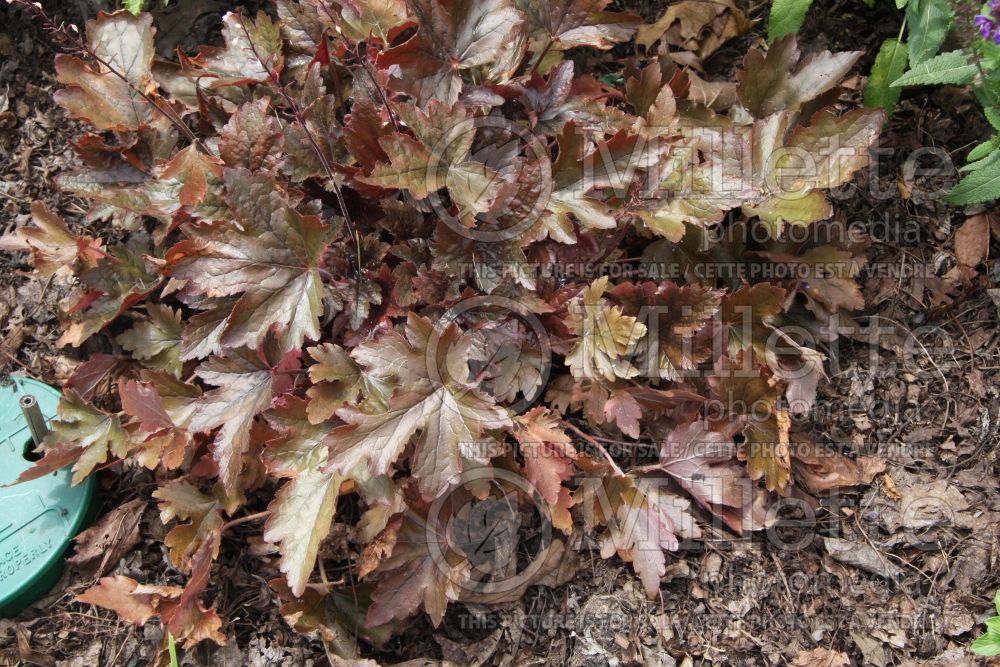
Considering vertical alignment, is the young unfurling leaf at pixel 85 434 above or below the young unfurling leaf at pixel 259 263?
below

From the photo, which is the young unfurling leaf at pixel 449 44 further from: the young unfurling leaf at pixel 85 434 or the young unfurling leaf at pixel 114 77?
the young unfurling leaf at pixel 85 434

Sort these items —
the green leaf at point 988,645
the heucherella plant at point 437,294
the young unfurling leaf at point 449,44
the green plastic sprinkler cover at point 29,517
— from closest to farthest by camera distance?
1. the green leaf at point 988,645
2. the heucherella plant at point 437,294
3. the young unfurling leaf at point 449,44
4. the green plastic sprinkler cover at point 29,517

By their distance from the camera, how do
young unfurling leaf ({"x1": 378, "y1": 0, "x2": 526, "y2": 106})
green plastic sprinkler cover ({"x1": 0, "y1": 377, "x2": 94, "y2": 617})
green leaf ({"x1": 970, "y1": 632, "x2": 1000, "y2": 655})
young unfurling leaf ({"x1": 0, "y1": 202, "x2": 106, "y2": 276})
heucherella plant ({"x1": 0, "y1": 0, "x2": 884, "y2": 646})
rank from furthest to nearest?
young unfurling leaf ({"x1": 0, "y1": 202, "x2": 106, "y2": 276}), green plastic sprinkler cover ({"x1": 0, "y1": 377, "x2": 94, "y2": 617}), young unfurling leaf ({"x1": 378, "y1": 0, "x2": 526, "y2": 106}), heucherella plant ({"x1": 0, "y1": 0, "x2": 884, "y2": 646}), green leaf ({"x1": 970, "y1": 632, "x2": 1000, "y2": 655})

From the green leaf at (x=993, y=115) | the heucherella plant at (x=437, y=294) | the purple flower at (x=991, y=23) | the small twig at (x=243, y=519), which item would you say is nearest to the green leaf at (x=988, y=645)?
the heucherella plant at (x=437, y=294)

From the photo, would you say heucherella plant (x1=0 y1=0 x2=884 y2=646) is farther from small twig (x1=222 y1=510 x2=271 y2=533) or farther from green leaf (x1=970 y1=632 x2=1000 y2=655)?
green leaf (x1=970 y1=632 x2=1000 y2=655)

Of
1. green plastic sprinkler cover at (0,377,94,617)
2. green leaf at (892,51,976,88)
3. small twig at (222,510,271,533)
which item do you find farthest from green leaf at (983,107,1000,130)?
green plastic sprinkler cover at (0,377,94,617)

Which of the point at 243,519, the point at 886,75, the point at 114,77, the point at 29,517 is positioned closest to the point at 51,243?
the point at 114,77
